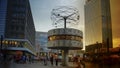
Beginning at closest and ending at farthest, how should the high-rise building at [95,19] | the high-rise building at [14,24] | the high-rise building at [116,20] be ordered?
the high-rise building at [116,20]
the high-rise building at [95,19]
the high-rise building at [14,24]

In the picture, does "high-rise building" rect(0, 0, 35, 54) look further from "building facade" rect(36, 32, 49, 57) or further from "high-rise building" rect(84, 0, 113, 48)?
"building facade" rect(36, 32, 49, 57)

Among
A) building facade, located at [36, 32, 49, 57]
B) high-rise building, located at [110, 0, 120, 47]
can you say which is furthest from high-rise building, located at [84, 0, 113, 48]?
building facade, located at [36, 32, 49, 57]

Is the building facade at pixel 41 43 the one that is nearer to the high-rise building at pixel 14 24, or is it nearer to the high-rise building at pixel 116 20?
the high-rise building at pixel 14 24

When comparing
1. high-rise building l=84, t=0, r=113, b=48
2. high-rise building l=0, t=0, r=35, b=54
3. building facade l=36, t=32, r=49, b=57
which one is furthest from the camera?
building facade l=36, t=32, r=49, b=57

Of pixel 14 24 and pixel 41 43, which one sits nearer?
pixel 14 24

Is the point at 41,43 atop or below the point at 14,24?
below

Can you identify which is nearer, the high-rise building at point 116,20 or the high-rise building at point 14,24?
the high-rise building at point 116,20

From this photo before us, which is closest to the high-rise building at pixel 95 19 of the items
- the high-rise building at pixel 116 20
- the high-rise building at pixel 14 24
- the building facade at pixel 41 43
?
the high-rise building at pixel 116 20

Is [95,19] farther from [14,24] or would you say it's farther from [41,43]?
[41,43]

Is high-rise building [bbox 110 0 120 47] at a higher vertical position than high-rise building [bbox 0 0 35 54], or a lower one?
lower

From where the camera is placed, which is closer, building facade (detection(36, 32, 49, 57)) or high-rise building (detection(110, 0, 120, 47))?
high-rise building (detection(110, 0, 120, 47))

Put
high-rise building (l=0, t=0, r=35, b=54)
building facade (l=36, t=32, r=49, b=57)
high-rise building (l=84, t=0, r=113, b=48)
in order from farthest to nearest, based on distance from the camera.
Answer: building facade (l=36, t=32, r=49, b=57), high-rise building (l=0, t=0, r=35, b=54), high-rise building (l=84, t=0, r=113, b=48)

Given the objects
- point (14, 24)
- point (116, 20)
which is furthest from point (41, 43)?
point (116, 20)

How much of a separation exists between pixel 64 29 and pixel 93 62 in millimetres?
27414
